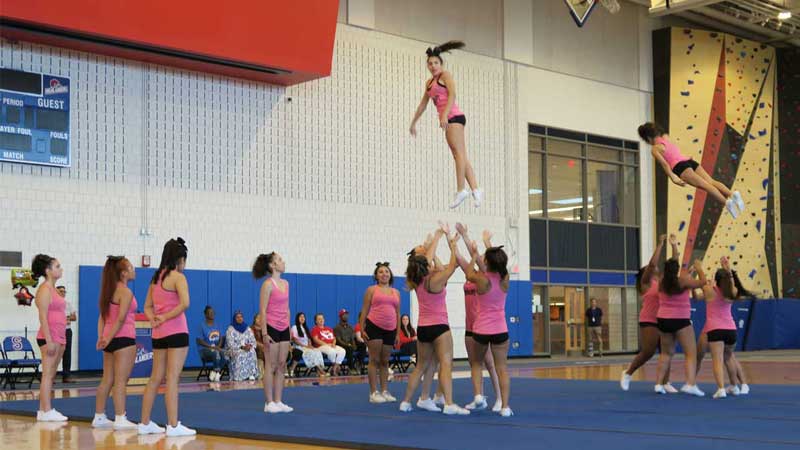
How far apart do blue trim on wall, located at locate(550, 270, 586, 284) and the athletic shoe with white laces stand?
1950 cm

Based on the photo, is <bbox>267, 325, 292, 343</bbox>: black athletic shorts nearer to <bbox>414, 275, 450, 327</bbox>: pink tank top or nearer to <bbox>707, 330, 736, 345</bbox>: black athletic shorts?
<bbox>414, 275, 450, 327</bbox>: pink tank top

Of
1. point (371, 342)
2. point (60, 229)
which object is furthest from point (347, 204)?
point (371, 342)

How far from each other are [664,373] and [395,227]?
11.4m

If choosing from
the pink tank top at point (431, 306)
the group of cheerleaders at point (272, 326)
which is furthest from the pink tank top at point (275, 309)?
the pink tank top at point (431, 306)

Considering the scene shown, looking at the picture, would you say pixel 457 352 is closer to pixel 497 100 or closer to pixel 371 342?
pixel 497 100

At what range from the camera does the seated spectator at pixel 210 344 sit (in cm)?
1748

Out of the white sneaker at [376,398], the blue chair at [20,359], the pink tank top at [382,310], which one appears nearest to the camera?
the pink tank top at [382,310]

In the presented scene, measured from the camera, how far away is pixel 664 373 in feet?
40.9

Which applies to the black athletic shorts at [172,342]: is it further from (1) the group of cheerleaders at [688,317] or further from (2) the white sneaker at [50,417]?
(1) the group of cheerleaders at [688,317]

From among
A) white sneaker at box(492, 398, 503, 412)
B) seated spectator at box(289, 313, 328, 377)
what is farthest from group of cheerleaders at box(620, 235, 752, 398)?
seated spectator at box(289, 313, 328, 377)

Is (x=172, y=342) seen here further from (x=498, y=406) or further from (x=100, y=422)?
(x=498, y=406)

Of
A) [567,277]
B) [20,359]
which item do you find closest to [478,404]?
[20,359]

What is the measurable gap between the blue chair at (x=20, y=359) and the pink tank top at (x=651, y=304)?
31.9 ft

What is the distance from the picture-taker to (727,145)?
1181 inches
